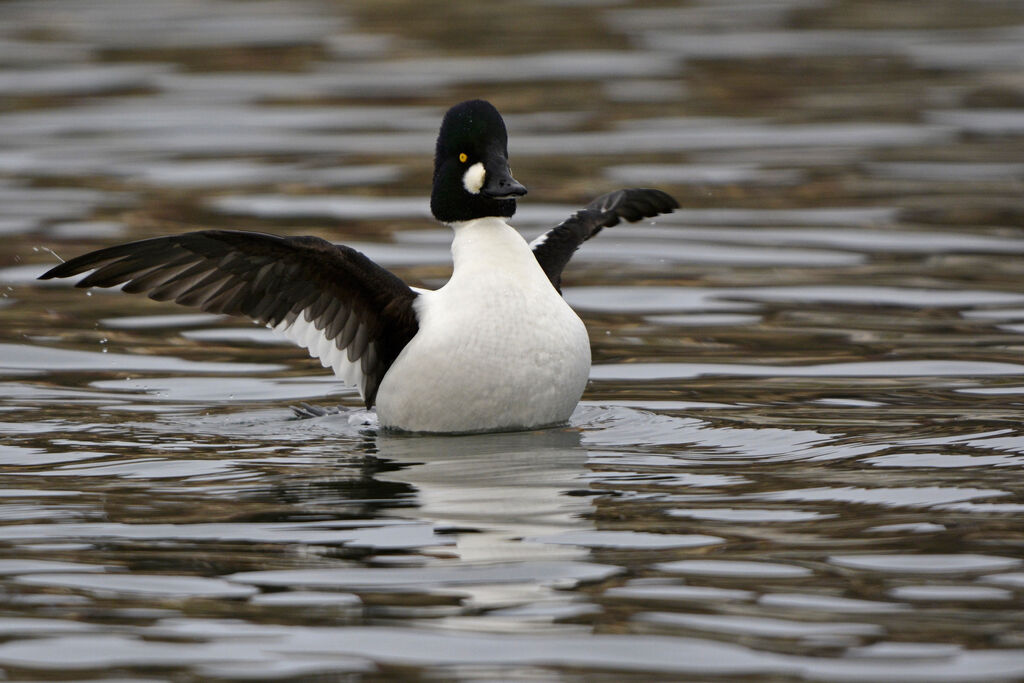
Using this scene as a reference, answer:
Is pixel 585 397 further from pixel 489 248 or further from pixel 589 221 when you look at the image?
pixel 489 248

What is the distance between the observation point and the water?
181 inches

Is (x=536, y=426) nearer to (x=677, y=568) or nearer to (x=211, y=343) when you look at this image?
(x=677, y=568)

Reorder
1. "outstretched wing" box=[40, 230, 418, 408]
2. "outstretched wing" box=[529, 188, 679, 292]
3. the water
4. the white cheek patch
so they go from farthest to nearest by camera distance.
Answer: "outstretched wing" box=[529, 188, 679, 292] < the white cheek patch < "outstretched wing" box=[40, 230, 418, 408] < the water

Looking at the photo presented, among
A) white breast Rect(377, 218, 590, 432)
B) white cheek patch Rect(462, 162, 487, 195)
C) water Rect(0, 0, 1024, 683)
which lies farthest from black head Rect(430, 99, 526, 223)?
water Rect(0, 0, 1024, 683)

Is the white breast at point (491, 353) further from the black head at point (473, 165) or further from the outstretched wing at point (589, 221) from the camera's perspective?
the outstretched wing at point (589, 221)

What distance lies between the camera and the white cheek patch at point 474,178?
24.2ft

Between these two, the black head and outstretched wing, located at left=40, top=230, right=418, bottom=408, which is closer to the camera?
outstretched wing, located at left=40, top=230, right=418, bottom=408

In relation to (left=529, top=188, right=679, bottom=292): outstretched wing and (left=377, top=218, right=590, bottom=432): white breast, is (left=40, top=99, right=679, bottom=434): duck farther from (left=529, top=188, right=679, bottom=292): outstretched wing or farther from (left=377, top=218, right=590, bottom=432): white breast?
(left=529, top=188, right=679, bottom=292): outstretched wing

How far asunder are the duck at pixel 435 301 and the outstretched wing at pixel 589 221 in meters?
0.86

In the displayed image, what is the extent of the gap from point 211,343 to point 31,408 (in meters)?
1.87

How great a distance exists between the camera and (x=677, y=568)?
16.6 ft

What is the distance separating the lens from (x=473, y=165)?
739cm

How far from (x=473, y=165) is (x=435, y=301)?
60 cm

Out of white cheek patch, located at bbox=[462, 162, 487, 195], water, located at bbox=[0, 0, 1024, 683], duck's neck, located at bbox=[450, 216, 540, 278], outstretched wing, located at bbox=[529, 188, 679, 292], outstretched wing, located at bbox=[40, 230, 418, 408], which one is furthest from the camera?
outstretched wing, located at bbox=[529, 188, 679, 292]
